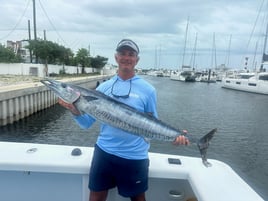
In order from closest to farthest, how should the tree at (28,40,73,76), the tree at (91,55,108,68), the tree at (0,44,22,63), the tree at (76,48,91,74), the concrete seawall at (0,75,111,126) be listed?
the concrete seawall at (0,75,111,126) → the tree at (0,44,22,63) → the tree at (28,40,73,76) → the tree at (76,48,91,74) → the tree at (91,55,108,68)

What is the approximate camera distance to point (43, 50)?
4147 centimetres

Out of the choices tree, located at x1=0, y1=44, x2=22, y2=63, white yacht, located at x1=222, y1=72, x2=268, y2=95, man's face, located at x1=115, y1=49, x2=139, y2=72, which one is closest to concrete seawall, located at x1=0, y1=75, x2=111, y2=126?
man's face, located at x1=115, y1=49, x2=139, y2=72

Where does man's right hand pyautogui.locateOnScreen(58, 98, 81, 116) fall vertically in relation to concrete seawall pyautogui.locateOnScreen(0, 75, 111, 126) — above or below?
above

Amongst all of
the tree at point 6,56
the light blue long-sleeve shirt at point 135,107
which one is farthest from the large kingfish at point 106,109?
the tree at point 6,56

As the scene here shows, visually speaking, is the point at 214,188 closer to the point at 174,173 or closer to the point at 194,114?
the point at 174,173

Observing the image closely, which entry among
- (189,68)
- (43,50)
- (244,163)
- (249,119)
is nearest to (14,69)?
(43,50)

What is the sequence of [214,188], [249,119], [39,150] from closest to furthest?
[214,188], [39,150], [249,119]

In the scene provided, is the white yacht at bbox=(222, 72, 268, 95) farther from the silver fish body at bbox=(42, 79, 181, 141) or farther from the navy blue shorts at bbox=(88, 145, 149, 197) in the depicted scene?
the silver fish body at bbox=(42, 79, 181, 141)

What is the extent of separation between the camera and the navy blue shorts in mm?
2553

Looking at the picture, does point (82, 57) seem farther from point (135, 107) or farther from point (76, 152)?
point (135, 107)

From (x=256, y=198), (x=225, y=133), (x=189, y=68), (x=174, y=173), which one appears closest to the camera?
(x=256, y=198)

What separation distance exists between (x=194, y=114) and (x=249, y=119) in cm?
434

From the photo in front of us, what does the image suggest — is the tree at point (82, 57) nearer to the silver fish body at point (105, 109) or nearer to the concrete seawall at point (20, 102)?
the concrete seawall at point (20, 102)

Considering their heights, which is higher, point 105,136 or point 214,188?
point 105,136
